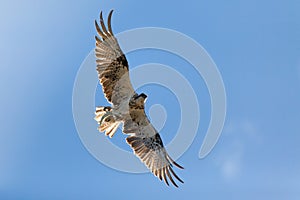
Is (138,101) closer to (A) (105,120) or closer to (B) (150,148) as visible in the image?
(A) (105,120)

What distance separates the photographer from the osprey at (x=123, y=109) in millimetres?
13055

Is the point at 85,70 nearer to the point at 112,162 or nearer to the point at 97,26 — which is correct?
the point at 97,26

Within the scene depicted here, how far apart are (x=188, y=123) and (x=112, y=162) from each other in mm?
2651

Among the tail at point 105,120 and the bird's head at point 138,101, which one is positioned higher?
the bird's head at point 138,101

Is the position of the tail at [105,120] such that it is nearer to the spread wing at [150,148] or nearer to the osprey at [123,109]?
the osprey at [123,109]

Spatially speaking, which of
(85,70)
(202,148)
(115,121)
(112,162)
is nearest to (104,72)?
(85,70)

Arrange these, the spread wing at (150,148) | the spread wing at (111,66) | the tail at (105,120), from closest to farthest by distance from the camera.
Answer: the spread wing at (111,66) < the tail at (105,120) < the spread wing at (150,148)

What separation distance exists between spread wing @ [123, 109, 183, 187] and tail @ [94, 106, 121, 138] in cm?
51

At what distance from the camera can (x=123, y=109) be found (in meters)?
13.4

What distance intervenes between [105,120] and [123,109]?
640mm

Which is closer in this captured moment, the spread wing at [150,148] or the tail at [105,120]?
the tail at [105,120]

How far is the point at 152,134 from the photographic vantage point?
14.3 metres

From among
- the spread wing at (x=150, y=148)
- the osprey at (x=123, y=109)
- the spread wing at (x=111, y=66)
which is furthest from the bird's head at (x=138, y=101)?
the spread wing at (x=150, y=148)

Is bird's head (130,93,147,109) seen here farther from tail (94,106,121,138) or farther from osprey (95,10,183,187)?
tail (94,106,121,138)
